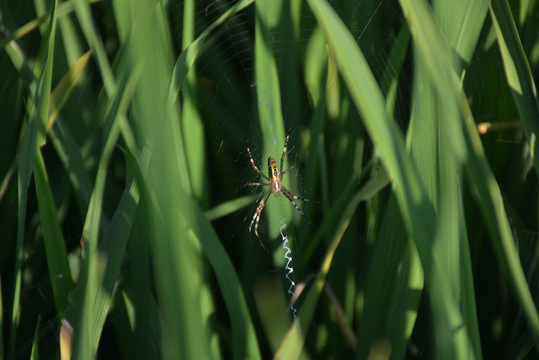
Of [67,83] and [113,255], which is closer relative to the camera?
[113,255]

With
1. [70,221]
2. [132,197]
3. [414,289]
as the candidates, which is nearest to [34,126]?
[132,197]

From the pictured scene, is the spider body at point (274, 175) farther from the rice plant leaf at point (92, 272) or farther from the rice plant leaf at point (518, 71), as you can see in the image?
the rice plant leaf at point (518, 71)

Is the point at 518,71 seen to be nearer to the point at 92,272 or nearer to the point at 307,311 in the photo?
the point at 307,311

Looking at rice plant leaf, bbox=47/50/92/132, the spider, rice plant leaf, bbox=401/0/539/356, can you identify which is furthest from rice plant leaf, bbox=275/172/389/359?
rice plant leaf, bbox=47/50/92/132

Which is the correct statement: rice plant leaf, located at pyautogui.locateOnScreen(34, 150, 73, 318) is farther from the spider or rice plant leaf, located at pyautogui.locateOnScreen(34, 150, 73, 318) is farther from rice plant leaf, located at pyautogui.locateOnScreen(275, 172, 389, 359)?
the spider

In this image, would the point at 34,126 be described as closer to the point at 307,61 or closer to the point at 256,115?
the point at 256,115

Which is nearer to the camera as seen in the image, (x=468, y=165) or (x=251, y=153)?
(x=468, y=165)

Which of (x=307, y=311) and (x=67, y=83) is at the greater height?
(x=67, y=83)

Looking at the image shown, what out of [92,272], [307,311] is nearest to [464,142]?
[307,311]
